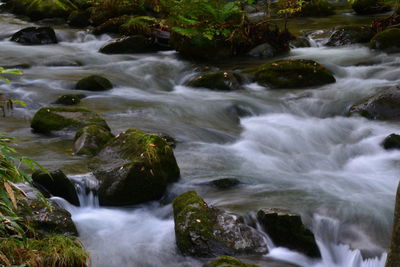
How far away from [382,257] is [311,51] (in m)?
9.17

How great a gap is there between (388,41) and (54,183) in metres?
9.84

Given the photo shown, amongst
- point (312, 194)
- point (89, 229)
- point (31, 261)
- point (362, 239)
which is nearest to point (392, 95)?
point (312, 194)

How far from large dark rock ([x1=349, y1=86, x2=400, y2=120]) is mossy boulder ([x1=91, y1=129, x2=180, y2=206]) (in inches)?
170

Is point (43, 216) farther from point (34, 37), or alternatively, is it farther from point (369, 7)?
point (369, 7)

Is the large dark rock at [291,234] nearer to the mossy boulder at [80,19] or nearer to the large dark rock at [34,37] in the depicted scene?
the large dark rock at [34,37]

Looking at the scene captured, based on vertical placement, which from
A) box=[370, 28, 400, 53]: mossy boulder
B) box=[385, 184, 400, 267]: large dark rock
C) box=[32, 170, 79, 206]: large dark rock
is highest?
box=[385, 184, 400, 267]: large dark rock

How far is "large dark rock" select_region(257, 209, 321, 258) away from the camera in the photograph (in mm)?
4715

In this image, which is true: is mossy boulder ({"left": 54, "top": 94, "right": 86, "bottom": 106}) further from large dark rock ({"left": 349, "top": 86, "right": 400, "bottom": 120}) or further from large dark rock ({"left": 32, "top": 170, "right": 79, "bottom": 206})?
large dark rock ({"left": 349, "top": 86, "right": 400, "bottom": 120})

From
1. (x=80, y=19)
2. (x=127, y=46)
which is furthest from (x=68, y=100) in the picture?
(x=80, y=19)

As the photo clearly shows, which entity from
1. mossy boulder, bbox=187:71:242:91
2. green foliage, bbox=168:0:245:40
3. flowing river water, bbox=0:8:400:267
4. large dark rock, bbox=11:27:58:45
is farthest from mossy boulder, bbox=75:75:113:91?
large dark rock, bbox=11:27:58:45

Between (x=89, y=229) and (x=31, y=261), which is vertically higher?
(x=31, y=261)

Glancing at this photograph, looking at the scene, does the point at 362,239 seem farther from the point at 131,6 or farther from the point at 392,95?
the point at 131,6

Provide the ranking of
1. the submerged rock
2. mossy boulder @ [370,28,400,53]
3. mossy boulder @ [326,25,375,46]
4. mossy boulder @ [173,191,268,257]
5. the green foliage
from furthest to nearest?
mossy boulder @ [326,25,375,46] → the green foliage → mossy boulder @ [370,28,400,53] → the submerged rock → mossy boulder @ [173,191,268,257]

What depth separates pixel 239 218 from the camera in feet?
16.1
